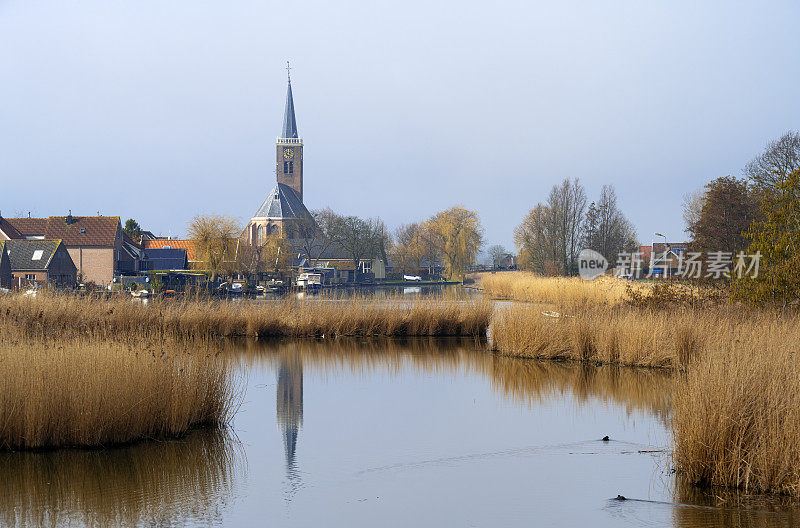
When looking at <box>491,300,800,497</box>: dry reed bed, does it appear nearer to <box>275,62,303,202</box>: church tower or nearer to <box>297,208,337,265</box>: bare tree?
<box>297,208,337,265</box>: bare tree

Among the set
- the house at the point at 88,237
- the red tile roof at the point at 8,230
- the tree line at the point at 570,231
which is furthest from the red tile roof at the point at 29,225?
the tree line at the point at 570,231

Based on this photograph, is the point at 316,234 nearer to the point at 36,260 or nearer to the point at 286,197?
the point at 286,197

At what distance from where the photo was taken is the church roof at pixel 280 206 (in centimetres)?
12719

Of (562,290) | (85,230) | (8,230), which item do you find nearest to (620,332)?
(562,290)

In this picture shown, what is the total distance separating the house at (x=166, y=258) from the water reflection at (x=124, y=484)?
79688mm

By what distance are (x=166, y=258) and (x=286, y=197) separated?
45.3m

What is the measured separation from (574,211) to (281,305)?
3543 cm

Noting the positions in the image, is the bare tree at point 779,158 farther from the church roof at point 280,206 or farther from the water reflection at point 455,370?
the church roof at point 280,206

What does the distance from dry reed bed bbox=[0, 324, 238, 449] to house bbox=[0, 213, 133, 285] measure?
218 ft

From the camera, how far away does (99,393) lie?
9.34 m

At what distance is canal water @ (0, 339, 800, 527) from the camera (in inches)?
283

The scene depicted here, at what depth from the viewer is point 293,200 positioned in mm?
134125

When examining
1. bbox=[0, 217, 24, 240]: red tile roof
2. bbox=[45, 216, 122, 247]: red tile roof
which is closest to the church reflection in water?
bbox=[45, 216, 122, 247]: red tile roof

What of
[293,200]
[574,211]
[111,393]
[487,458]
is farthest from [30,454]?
[293,200]
